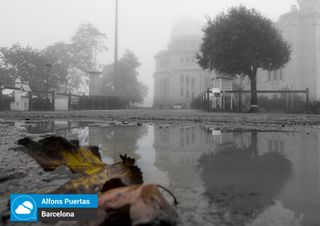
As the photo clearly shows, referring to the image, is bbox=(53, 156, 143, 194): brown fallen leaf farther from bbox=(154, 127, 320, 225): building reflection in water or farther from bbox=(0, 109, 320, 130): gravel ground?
bbox=(0, 109, 320, 130): gravel ground

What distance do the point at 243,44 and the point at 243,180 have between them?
65.6ft

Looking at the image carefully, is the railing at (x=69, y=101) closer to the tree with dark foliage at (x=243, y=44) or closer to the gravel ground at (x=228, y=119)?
the tree with dark foliage at (x=243, y=44)

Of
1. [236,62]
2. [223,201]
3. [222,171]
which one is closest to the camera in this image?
[223,201]

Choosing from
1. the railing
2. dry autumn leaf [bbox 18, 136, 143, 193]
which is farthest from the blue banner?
the railing

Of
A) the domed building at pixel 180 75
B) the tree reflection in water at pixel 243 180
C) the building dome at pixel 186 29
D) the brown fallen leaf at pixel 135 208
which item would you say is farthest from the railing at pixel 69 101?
the building dome at pixel 186 29

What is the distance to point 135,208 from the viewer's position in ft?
2.93

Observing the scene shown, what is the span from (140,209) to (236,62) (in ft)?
67.6

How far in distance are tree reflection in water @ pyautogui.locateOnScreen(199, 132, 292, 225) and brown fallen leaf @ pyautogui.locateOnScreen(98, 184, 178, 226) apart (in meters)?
0.31

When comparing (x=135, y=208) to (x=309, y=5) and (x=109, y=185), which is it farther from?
(x=309, y=5)

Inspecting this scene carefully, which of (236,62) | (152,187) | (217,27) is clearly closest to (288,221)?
(152,187)

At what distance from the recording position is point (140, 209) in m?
0.89

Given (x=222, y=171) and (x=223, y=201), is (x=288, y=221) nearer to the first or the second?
(x=223, y=201)

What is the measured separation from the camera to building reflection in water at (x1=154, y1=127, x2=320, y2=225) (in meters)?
1.22

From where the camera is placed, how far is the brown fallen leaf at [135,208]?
34.7 inches
